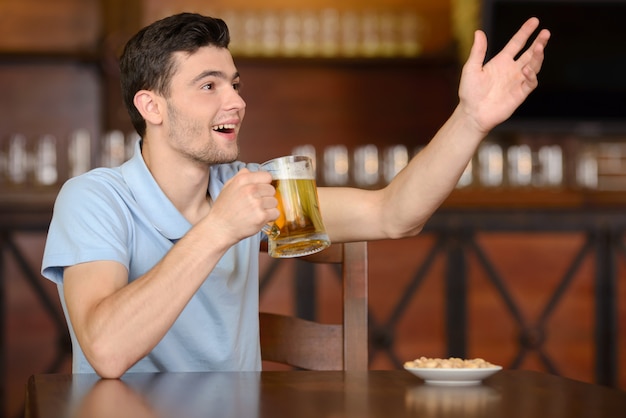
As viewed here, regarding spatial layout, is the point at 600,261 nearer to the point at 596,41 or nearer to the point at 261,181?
the point at 596,41

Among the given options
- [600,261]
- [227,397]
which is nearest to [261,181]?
[227,397]

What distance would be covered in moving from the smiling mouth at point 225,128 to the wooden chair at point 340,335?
0.26 meters

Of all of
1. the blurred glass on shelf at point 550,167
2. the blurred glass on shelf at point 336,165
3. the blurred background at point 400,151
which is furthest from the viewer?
the blurred glass on shelf at point 550,167

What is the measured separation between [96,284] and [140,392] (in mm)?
314

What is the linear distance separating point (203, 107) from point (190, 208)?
198 millimetres

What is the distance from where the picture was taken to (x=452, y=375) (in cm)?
132

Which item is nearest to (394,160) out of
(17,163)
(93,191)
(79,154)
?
(79,154)

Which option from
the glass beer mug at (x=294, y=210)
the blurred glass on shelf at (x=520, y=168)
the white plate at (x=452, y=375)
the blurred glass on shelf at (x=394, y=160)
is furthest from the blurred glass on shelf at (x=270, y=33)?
the white plate at (x=452, y=375)

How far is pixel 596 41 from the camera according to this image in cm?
510

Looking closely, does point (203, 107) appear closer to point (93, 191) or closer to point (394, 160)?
point (93, 191)

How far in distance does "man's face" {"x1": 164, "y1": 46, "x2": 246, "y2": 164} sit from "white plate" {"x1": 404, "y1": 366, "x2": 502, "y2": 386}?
0.61 metres

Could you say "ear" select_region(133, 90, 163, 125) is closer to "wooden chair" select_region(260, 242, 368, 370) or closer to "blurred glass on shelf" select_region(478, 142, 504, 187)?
"wooden chair" select_region(260, 242, 368, 370)

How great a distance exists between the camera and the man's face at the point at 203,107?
1792mm

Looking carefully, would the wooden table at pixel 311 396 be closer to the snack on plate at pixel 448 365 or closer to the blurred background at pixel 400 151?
the snack on plate at pixel 448 365
